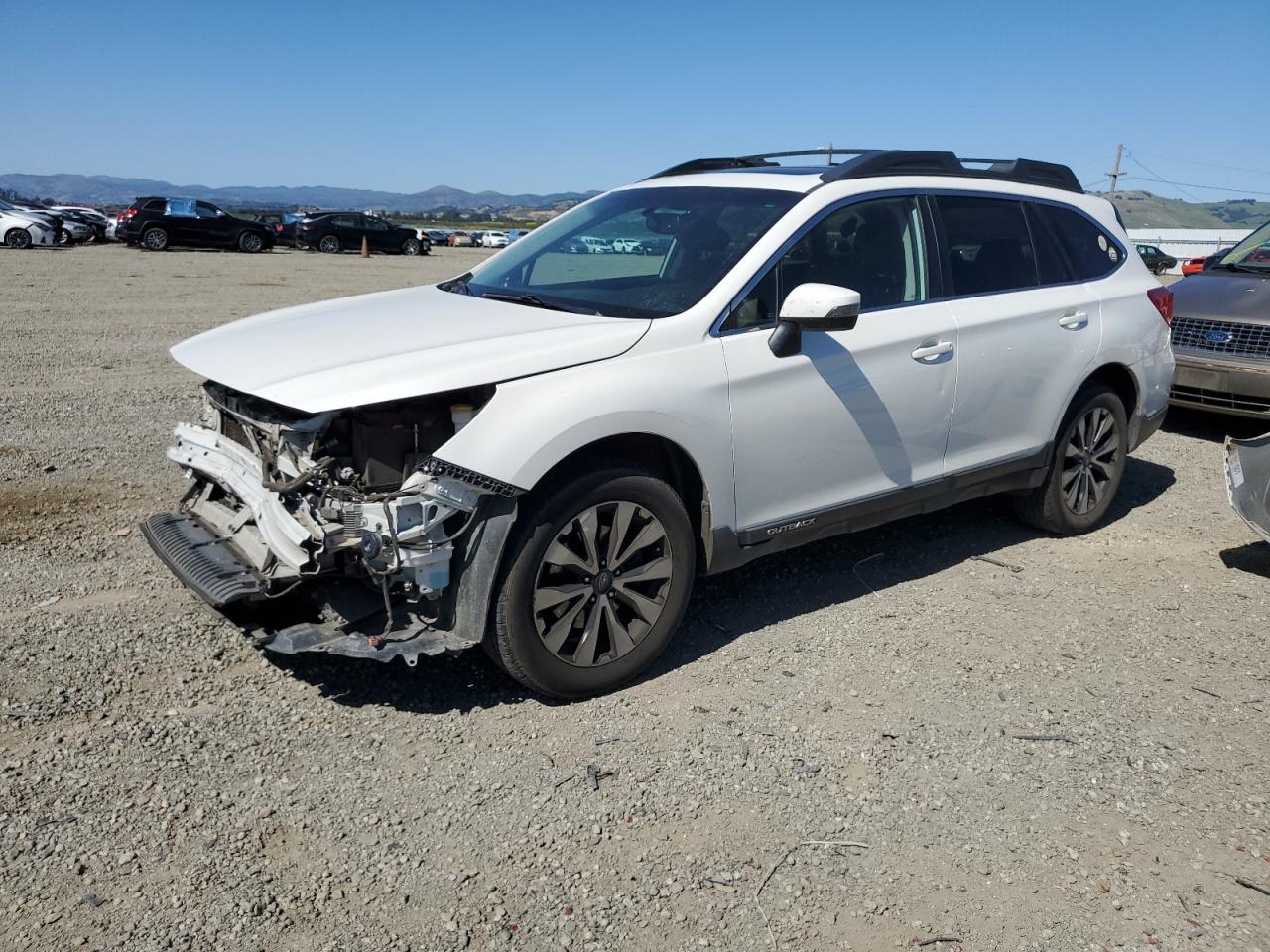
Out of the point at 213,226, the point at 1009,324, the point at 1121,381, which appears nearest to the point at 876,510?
the point at 1009,324

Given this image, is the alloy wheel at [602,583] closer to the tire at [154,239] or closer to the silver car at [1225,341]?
the silver car at [1225,341]

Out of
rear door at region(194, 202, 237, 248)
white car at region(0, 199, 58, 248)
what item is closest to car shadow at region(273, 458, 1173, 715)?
white car at region(0, 199, 58, 248)

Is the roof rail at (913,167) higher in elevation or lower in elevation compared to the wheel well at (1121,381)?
higher

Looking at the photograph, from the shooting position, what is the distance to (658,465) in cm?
410

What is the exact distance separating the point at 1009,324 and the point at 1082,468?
121cm

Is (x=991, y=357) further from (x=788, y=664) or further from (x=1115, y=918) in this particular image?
(x=1115, y=918)

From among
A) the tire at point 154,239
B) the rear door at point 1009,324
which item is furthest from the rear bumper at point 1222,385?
the tire at point 154,239

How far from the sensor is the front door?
164 inches

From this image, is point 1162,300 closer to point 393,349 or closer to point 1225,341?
point 1225,341

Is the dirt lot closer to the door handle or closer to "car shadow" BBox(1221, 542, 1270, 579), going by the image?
"car shadow" BBox(1221, 542, 1270, 579)

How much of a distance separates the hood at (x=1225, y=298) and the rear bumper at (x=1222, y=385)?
34 centimetres

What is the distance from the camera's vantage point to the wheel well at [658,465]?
12.3 feet

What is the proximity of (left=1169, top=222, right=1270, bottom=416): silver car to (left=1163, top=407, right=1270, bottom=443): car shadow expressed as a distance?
20.1 inches

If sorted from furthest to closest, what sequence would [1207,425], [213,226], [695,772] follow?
1. [213,226]
2. [1207,425]
3. [695,772]
